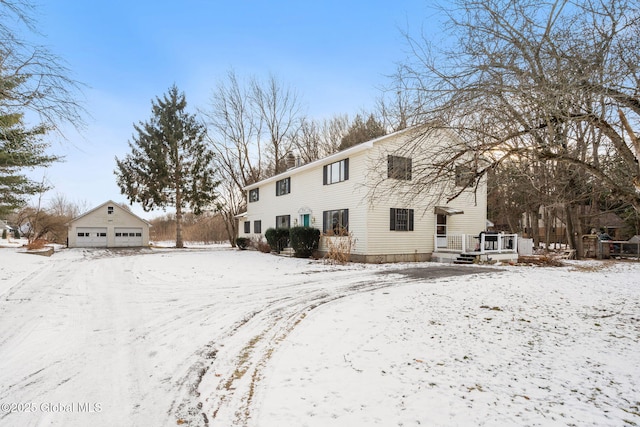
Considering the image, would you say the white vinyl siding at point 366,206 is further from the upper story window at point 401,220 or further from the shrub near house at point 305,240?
the shrub near house at point 305,240

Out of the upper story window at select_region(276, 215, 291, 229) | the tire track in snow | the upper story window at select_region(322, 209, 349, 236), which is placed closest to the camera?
the tire track in snow

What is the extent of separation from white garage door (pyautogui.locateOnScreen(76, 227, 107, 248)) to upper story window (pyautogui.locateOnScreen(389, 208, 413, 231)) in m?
23.7

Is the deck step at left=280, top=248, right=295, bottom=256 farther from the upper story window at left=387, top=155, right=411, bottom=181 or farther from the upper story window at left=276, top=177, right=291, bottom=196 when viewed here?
the upper story window at left=387, top=155, right=411, bottom=181

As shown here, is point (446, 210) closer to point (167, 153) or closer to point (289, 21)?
point (289, 21)

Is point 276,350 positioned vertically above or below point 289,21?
below

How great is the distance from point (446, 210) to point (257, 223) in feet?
42.6

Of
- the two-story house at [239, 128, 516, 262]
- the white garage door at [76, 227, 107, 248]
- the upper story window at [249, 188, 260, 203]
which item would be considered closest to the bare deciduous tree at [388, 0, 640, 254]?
the two-story house at [239, 128, 516, 262]

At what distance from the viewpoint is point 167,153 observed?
2770cm

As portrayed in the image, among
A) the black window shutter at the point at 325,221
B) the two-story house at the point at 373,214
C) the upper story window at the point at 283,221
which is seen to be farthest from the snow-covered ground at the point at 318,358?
the upper story window at the point at 283,221

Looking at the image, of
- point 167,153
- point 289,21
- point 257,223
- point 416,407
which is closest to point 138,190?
point 167,153

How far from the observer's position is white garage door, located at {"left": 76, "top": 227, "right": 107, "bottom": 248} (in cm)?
2570

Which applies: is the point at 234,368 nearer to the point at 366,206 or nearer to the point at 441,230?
the point at 366,206

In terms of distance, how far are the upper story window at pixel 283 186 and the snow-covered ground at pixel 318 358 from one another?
1273 cm

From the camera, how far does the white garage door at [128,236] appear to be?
27047 millimetres
